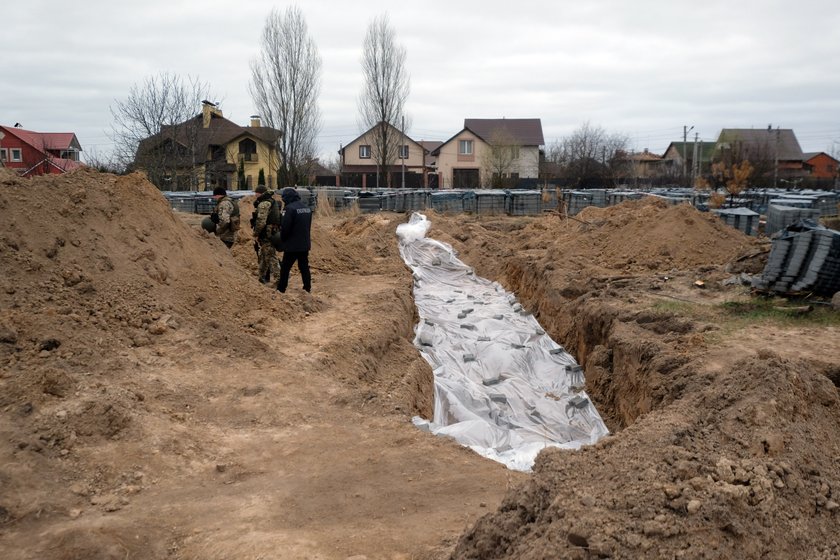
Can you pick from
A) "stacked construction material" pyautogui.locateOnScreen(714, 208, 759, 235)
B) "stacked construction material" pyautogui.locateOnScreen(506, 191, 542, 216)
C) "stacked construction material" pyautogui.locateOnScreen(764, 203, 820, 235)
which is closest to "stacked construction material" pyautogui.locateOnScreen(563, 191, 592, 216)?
"stacked construction material" pyautogui.locateOnScreen(506, 191, 542, 216)

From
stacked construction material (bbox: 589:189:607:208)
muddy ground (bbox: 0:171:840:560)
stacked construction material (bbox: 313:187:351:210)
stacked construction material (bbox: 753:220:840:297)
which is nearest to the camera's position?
muddy ground (bbox: 0:171:840:560)

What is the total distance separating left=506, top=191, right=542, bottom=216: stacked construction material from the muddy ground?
61.6 feet

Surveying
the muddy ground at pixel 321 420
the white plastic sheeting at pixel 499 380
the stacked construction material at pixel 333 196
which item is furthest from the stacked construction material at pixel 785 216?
the stacked construction material at pixel 333 196

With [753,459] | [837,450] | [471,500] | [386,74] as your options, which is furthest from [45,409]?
[386,74]

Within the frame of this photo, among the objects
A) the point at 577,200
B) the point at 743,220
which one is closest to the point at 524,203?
the point at 577,200

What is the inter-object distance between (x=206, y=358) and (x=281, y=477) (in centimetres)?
254

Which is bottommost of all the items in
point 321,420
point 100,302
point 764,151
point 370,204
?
point 321,420

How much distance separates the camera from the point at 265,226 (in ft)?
36.1

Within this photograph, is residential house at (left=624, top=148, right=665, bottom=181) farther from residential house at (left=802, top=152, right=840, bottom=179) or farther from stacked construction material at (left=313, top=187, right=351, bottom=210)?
stacked construction material at (left=313, top=187, right=351, bottom=210)

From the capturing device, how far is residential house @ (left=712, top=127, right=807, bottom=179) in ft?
133

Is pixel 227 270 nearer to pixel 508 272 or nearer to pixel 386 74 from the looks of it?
pixel 508 272

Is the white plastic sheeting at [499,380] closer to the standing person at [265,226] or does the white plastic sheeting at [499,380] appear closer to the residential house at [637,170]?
the standing person at [265,226]

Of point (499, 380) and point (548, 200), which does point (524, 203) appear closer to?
point (548, 200)

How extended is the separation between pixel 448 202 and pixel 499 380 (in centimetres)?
2131
